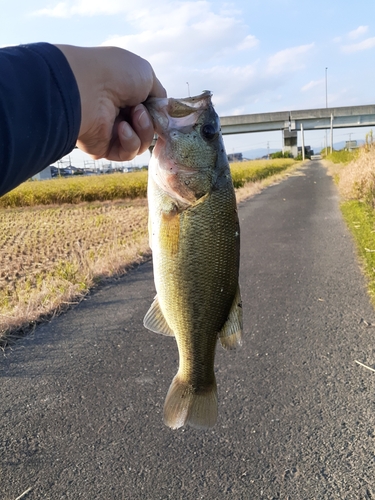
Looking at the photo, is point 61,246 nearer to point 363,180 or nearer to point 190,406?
point 363,180

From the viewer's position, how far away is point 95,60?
142cm

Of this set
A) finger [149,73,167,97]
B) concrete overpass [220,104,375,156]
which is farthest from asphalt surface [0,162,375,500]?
concrete overpass [220,104,375,156]

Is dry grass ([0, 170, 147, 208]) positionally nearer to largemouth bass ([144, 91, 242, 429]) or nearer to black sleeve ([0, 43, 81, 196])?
largemouth bass ([144, 91, 242, 429])

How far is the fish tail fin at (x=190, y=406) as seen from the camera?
178cm

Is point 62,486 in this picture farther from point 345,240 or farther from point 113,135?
point 345,240

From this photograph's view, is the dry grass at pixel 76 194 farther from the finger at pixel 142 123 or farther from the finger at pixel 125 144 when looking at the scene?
the finger at pixel 142 123

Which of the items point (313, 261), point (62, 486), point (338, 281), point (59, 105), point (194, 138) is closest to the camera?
point (59, 105)

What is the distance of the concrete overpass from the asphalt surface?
139 feet

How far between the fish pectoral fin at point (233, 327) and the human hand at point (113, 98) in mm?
734

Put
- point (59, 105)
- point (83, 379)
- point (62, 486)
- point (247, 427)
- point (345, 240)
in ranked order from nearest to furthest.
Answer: point (59, 105) < point (62, 486) < point (247, 427) < point (83, 379) < point (345, 240)

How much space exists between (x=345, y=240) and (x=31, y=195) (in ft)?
60.7

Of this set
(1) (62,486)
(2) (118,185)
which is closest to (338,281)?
(1) (62,486)

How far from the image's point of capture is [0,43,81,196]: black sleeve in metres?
1.04

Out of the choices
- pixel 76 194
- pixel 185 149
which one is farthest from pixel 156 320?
pixel 76 194
